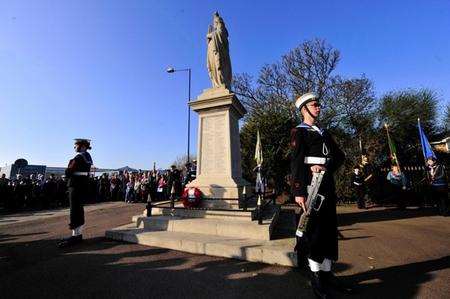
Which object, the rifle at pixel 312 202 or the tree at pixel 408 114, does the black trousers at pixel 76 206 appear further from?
the tree at pixel 408 114

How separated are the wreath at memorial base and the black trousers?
2.58 metres

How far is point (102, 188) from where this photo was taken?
21.7 meters

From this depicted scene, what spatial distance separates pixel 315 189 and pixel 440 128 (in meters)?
32.4

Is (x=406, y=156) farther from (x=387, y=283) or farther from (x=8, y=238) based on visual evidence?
(x=8, y=238)

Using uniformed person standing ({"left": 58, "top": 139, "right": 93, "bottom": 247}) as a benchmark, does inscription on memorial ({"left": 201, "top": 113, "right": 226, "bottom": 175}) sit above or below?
above

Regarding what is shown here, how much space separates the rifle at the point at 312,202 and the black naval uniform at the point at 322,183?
6 centimetres

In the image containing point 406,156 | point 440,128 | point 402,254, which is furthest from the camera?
point 440,128

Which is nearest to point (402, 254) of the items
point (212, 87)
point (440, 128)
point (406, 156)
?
point (212, 87)

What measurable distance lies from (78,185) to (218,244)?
11.2 ft

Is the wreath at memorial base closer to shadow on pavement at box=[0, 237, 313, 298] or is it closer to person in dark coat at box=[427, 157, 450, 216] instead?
shadow on pavement at box=[0, 237, 313, 298]

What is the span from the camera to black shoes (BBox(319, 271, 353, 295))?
4.16 m

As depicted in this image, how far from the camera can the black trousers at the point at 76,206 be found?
23.1ft

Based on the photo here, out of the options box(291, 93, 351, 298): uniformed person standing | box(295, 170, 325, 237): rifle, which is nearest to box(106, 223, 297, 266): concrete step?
box(291, 93, 351, 298): uniformed person standing

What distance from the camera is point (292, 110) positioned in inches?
1094
